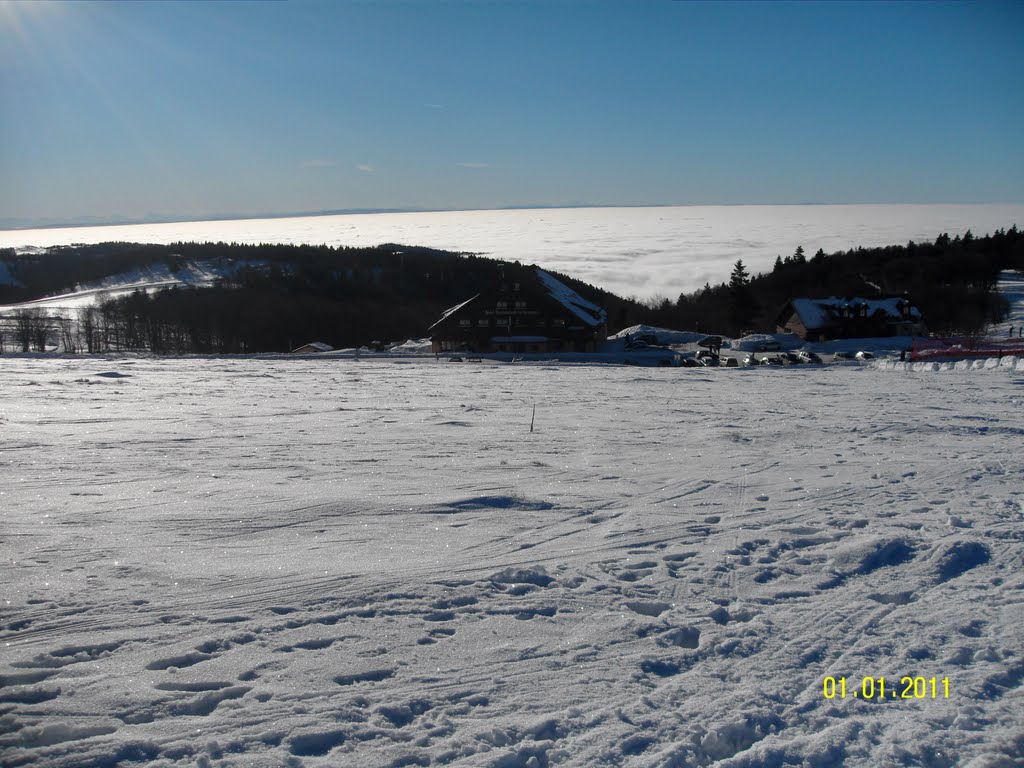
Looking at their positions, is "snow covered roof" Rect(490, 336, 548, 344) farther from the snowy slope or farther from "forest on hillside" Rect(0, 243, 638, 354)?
the snowy slope

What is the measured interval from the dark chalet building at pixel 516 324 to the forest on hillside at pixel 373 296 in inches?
96.1

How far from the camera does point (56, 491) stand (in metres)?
8.69

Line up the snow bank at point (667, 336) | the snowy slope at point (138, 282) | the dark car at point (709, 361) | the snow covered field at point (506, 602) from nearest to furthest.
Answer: the snow covered field at point (506, 602)
the dark car at point (709, 361)
the snow bank at point (667, 336)
the snowy slope at point (138, 282)

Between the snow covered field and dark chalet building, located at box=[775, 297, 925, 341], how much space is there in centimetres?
4738

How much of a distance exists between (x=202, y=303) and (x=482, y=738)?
296 feet

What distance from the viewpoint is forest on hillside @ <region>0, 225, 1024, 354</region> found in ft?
225

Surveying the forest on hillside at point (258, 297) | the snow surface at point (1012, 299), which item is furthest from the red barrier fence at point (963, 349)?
the forest on hillside at point (258, 297)

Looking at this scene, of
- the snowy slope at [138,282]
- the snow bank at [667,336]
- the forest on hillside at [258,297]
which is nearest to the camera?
the snow bank at [667,336]

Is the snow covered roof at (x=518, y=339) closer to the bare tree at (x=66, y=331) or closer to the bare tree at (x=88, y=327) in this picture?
the bare tree at (x=88, y=327)

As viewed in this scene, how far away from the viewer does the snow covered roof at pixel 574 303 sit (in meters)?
54.3

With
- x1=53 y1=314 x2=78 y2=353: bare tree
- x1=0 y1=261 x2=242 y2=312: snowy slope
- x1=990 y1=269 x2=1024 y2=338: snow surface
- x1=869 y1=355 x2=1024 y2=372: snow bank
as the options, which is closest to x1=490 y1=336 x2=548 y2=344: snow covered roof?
x1=869 y1=355 x2=1024 y2=372: snow bank

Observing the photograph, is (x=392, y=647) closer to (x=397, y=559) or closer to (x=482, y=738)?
(x=482, y=738)

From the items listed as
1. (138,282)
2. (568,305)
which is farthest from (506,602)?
(138,282)

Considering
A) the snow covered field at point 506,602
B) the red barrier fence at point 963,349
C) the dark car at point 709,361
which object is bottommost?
the snow covered field at point 506,602
